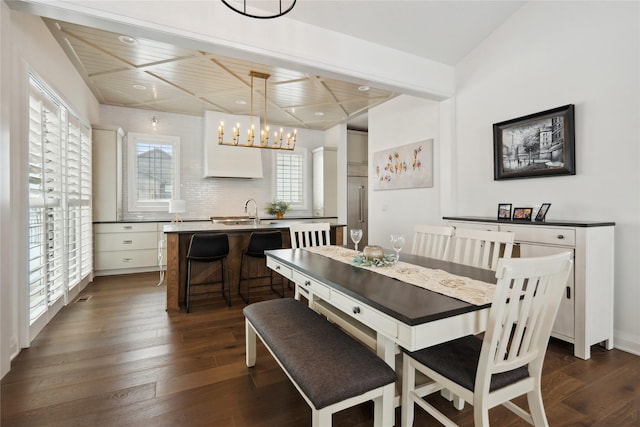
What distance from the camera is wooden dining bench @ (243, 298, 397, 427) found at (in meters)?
1.19

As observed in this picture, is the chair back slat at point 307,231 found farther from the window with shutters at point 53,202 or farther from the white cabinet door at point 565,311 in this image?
the window with shutters at point 53,202

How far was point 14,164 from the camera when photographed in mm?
2172

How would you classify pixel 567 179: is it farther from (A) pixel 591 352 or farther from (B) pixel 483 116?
(A) pixel 591 352

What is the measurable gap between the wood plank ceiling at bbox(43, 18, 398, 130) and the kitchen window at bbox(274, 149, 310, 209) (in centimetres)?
90

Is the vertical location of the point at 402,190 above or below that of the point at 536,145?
below

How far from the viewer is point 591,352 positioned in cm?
242

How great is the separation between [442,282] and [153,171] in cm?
553

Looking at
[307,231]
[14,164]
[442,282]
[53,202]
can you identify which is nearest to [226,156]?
[53,202]

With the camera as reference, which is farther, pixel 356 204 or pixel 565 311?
pixel 356 204

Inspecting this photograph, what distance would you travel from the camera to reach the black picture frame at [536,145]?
2756 millimetres

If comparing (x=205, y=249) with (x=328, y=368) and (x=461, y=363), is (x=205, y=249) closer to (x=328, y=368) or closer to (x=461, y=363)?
(x=328, y=368)

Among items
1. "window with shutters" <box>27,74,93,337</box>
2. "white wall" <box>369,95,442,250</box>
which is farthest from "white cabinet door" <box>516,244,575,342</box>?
"window with shutters" <box>27,74,93,337</box>

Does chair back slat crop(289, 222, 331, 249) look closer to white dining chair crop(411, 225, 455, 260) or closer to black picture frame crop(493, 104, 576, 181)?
white dining chair crop(411, 225, 455, 260)

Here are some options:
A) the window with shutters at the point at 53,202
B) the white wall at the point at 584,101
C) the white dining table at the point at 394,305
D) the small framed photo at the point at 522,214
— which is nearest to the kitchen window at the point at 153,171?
the window with shutters at the point at 53,202
